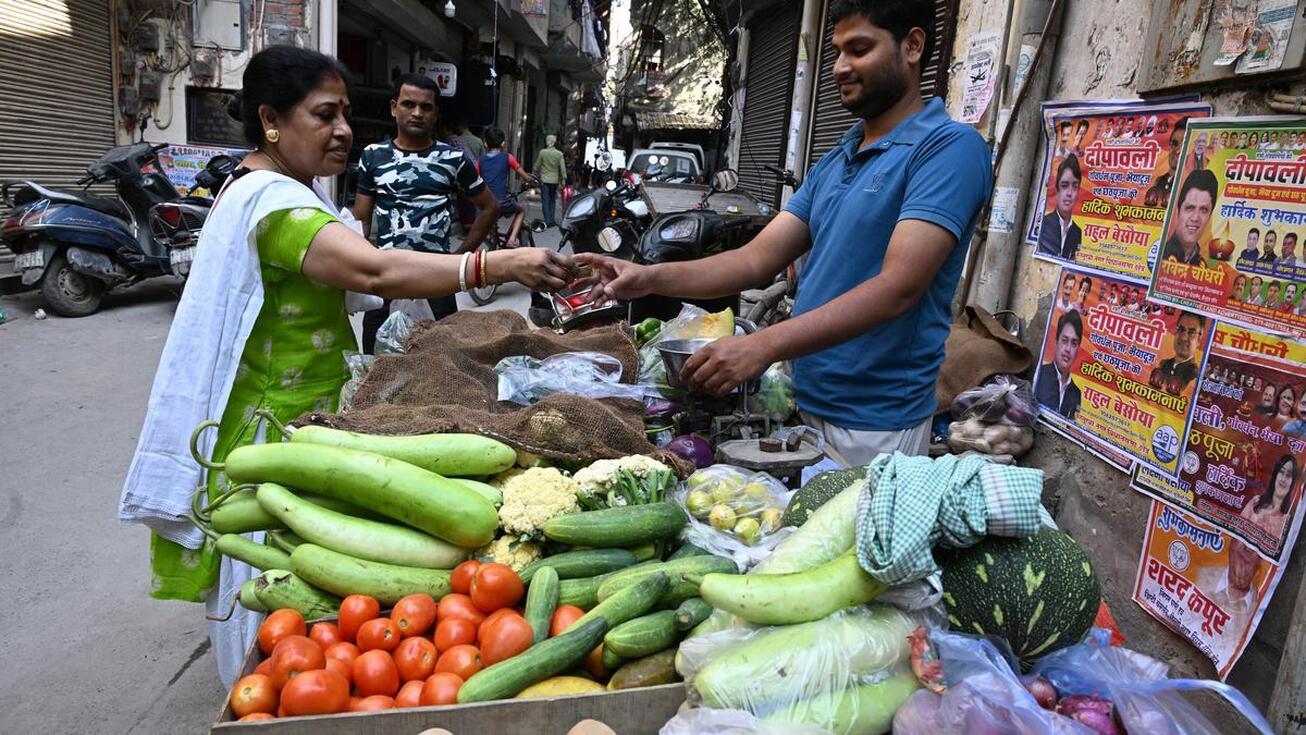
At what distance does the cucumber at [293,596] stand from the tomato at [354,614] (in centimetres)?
8

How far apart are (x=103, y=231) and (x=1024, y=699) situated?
898 centimetres

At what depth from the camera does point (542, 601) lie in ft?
4.86

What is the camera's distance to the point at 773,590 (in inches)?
49.9

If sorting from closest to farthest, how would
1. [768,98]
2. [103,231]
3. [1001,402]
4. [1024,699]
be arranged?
[1024,699]
[1001,402]
[103,231]
[768,98]

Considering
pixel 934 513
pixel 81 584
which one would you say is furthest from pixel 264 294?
pixel 81 584

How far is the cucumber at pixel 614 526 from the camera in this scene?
5.29 feet

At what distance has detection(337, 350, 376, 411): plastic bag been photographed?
7.65 feet

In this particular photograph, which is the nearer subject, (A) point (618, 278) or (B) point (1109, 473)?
(A) point (618, 278)

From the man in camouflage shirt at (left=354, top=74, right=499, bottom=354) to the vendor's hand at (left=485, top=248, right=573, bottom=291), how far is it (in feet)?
8.85

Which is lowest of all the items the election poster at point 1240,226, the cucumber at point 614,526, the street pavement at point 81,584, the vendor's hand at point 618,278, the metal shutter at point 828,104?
the street pavement at point 81,584

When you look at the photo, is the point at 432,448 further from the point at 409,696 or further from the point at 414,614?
the point at 409,696

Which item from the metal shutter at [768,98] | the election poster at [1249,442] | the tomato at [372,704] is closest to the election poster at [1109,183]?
the election poster at [1249,442]

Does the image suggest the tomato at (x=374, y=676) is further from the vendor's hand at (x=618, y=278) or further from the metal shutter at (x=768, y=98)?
the metal shutter at (x=768, y=98)

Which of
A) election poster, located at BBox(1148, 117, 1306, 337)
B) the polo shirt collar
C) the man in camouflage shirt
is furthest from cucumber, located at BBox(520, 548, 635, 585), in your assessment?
the man in camouflage shirt
